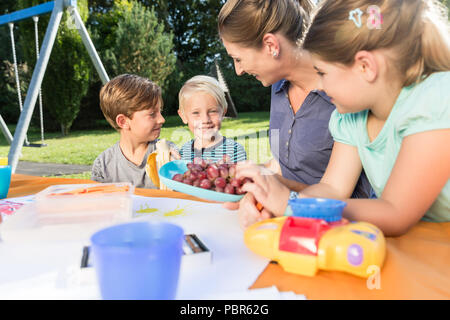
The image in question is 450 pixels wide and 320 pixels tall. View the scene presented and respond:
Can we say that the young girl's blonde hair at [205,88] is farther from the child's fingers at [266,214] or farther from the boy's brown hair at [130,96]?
the child's fingers at [266,214]

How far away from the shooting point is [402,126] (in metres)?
0.85

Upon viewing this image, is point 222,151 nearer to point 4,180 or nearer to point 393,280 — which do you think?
point 4,180

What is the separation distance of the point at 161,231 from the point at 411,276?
399 millimetres

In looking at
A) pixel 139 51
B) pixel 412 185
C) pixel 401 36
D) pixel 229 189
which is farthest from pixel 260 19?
pixel 139 51

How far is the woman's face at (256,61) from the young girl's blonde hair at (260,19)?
0.02 m

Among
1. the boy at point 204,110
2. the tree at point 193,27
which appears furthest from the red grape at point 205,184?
the tree at point 193,27

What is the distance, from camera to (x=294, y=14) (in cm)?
138

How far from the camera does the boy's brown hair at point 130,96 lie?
2.03 metres

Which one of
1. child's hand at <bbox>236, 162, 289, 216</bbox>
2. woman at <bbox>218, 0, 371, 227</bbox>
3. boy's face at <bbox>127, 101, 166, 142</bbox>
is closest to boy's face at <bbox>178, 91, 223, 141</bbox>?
boy's face at <bbox>127, 101, 166, 142</bbox>

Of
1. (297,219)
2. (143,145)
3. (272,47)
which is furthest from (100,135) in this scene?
(297,219)

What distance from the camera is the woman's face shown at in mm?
1409

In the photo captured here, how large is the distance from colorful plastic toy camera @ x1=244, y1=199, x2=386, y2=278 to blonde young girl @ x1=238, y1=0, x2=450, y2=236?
0.18m
